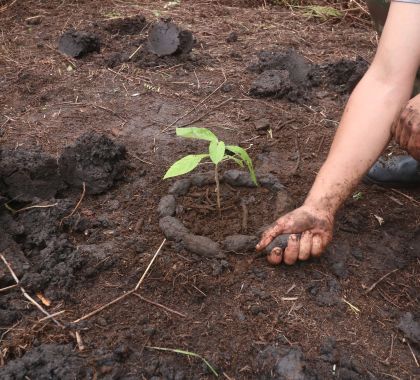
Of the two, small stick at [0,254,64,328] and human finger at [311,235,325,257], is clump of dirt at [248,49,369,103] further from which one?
small stick at [0,254,64,328]

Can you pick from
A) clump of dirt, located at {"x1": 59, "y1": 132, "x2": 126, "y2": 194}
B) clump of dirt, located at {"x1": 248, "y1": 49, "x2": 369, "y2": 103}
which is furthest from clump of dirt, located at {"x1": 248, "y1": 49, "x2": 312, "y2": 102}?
clump of dirt, located at {"x1": 59, "y1": 132, "x2": 126, "y2": 194}

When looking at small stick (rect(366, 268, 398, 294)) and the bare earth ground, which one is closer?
the bare earth ground

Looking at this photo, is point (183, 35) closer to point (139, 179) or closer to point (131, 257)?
point (139, 179)

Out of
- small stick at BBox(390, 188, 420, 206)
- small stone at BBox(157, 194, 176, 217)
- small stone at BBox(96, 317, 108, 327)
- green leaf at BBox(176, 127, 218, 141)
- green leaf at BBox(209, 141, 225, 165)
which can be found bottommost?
small stone at BBox(96, 317, 108, 327)

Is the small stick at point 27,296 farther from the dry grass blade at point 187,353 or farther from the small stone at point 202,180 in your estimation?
the small stone at point 202,180

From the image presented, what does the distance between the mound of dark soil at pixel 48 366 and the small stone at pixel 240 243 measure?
2.36 feet

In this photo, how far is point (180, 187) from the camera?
2.38 meters

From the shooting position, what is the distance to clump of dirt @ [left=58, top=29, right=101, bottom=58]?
12.1 ft

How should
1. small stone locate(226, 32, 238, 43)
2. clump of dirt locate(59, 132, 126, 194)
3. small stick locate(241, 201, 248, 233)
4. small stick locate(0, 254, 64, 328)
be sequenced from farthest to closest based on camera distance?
small stone locate(226, 32, 238, 43), clump of dirt locate(59, 132, 126, 194), small stick locate(241, 201, 248, 233), small stick locate(0, 254, 64, 328)

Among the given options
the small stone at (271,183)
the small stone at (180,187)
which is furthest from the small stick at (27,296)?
the small stone at (271,183)

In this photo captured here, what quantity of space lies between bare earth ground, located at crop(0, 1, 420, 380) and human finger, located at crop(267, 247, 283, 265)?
0.15 feet

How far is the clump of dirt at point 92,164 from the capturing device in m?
2.40

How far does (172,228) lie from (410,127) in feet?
3.26

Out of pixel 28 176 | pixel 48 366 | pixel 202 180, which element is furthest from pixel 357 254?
pixel 28 176
